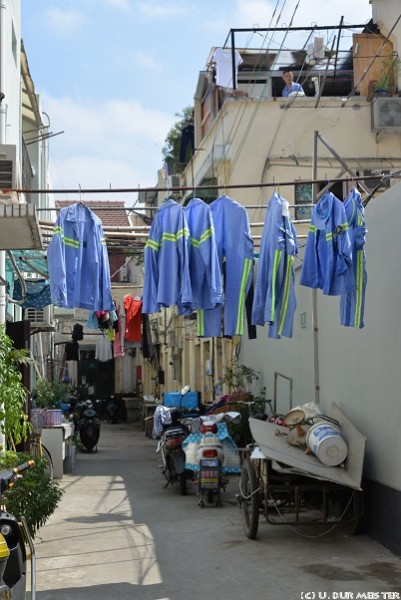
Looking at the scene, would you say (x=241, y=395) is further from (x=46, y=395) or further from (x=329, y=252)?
(x=329, y=252)

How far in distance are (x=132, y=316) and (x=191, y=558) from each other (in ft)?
39.2

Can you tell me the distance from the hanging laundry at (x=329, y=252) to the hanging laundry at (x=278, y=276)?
1.30 ft

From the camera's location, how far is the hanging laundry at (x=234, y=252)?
902cm

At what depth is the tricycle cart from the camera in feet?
30.7

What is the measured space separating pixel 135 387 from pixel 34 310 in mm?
26732

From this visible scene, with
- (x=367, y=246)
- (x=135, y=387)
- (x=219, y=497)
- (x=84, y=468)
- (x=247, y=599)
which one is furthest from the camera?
(x=135, y=387)

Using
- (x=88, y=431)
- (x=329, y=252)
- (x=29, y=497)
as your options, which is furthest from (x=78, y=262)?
(x=88, y=431)

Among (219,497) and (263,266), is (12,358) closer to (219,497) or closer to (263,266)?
(263,266)

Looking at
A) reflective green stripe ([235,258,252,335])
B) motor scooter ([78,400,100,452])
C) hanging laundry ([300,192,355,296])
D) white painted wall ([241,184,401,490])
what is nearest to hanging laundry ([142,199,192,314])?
reflective green stripe ([235,258,252,335])

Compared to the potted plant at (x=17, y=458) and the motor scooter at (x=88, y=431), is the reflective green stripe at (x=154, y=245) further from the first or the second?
the motor scooter at (x=88, y=431)

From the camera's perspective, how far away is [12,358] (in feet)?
28.5

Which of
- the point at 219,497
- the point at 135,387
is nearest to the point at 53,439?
the point at 219,497

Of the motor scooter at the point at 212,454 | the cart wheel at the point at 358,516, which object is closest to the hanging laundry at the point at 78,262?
the cart wheel at the point at 358,516

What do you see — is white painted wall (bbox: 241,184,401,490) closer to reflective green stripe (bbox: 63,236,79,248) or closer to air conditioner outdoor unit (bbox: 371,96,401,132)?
reflective green stripe (bbox: 63,236,79,248)
